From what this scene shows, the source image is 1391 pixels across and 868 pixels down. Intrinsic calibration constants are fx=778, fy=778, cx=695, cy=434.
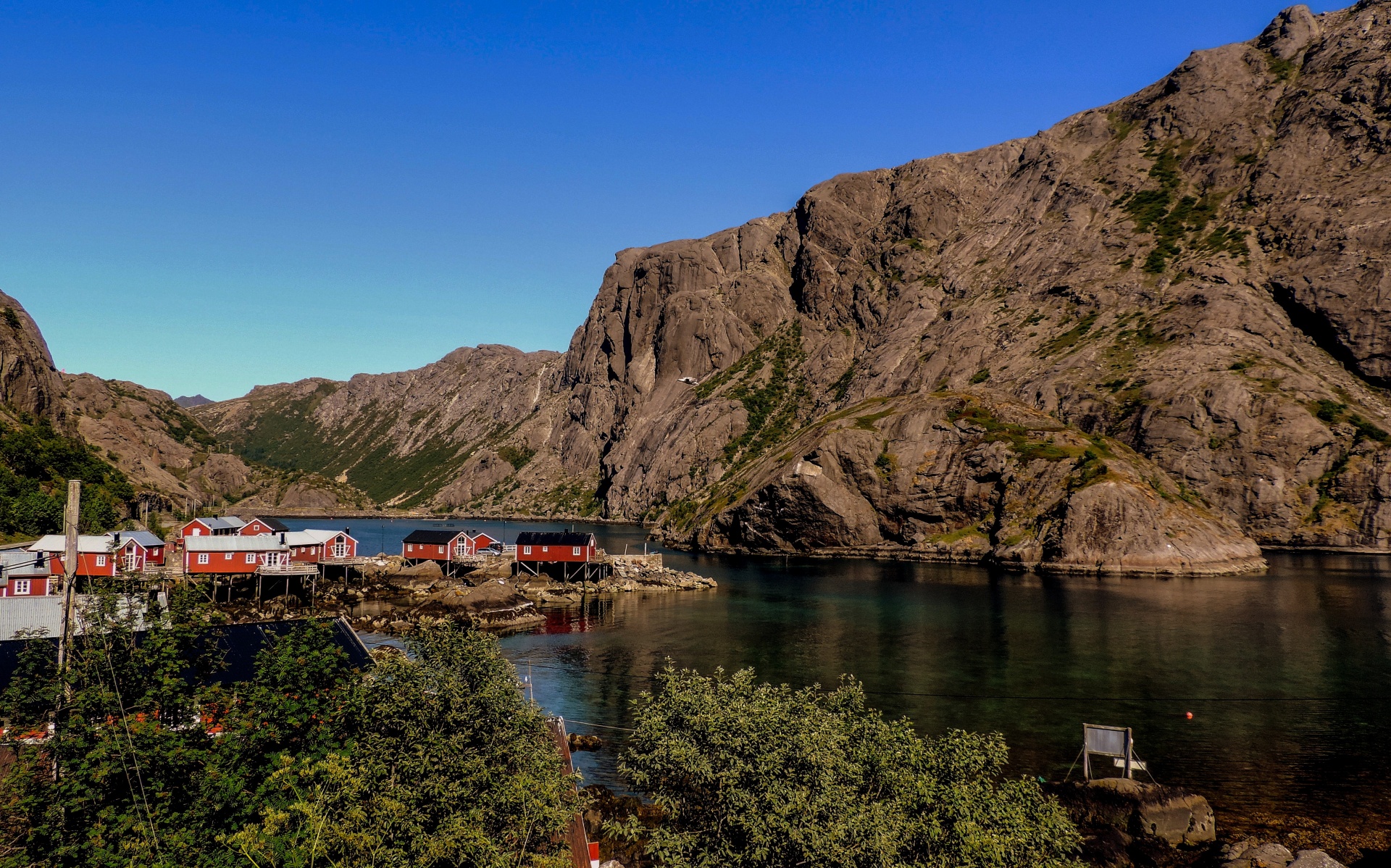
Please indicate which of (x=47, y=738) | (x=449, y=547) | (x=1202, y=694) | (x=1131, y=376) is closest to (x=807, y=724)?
(x=47, y=738)

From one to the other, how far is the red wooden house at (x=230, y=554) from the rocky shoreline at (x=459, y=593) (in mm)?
4453

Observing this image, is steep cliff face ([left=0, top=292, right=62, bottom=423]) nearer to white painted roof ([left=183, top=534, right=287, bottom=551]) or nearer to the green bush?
white painted roof ([left=183, top=534, right=287, bottom=551])

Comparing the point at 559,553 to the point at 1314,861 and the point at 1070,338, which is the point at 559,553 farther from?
the point at 1070,338

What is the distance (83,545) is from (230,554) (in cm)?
1539

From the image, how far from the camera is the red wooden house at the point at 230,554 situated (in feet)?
310

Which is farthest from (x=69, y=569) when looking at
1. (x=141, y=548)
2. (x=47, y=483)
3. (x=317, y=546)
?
(x=47, y=483)

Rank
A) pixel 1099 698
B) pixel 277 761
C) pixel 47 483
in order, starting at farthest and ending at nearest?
pixel 47 483 → pixel 1099 698 → pixel 277 761

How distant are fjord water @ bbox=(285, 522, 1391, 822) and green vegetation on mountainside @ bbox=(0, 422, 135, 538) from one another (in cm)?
7835

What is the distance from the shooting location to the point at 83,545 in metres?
82.4

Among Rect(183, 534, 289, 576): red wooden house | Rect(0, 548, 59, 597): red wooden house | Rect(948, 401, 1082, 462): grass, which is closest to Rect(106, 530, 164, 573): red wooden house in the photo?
Rect(183, 534, 289, 576): red wooden house

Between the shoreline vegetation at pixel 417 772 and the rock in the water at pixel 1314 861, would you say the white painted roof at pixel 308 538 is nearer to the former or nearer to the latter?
the shoreline vegetation at pixel 417 772

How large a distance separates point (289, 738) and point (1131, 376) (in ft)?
585

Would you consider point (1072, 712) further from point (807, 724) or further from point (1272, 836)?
point (807, 724)

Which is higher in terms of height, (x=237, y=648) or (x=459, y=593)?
(x=237, y=648)
